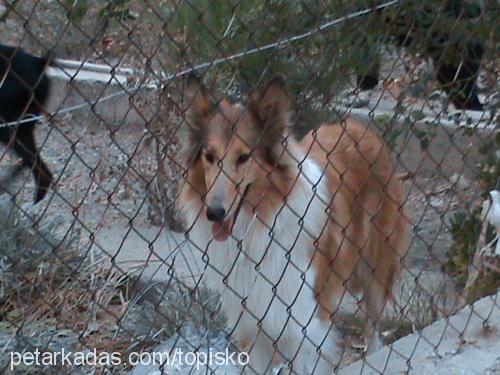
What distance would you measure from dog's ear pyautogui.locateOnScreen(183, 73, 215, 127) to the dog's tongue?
0.38m

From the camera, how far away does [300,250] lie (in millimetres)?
3801

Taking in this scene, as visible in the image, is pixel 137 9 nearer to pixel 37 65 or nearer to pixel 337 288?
pixel 37 65

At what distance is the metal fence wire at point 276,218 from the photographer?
347 cm

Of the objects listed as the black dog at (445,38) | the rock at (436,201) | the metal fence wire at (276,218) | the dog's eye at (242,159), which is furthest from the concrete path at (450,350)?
the rock at (436,201)

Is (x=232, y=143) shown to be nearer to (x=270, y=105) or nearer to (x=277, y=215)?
(x=270, y=105)

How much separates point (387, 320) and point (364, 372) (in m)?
1.23

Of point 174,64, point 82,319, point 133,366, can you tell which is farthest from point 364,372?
point 174,64

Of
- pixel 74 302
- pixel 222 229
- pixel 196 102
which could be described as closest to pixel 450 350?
pixel 222 229

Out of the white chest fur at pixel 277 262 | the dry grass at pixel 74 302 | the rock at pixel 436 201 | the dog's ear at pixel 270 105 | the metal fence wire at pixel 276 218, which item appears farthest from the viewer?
the rock at pixel 436 201

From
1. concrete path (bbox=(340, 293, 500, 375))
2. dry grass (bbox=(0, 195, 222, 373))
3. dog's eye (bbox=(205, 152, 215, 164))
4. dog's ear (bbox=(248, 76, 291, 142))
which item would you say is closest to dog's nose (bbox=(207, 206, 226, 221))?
dog's eye (bbox=(205, 152, 215, 164))

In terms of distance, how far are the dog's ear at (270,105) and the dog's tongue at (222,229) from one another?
35 centimetres

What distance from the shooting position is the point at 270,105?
3.40 m

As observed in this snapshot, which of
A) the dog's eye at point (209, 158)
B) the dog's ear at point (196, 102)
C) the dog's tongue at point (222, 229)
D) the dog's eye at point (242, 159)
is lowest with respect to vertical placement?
the dog's tongue at point (222, 229)

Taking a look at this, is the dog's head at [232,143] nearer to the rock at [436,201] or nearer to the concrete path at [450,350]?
the concrete path at [450,350]
